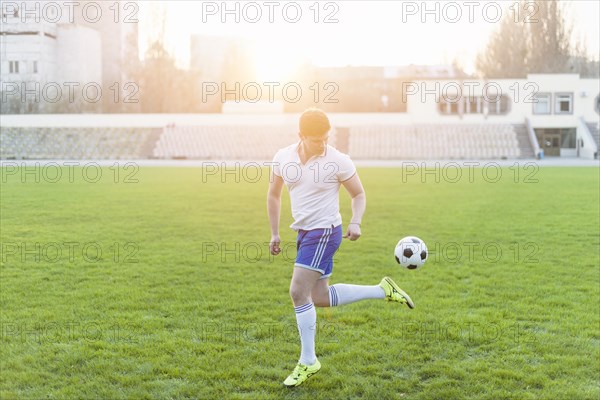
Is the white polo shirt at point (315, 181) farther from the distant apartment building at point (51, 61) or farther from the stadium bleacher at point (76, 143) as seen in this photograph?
the distant apartment building at point (51, 61)

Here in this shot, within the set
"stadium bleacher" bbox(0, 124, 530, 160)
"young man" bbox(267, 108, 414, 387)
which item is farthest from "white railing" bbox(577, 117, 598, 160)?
"young man" bbox(267, 108, 414, 387)

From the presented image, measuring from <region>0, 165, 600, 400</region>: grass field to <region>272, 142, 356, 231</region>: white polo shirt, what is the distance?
3.82 feet

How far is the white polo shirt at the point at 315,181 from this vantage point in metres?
4.64

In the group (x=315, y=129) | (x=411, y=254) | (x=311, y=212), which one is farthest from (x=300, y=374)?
(x=411, y=254)

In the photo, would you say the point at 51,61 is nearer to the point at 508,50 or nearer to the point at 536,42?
the point at 508,50

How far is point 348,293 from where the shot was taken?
5.20 m

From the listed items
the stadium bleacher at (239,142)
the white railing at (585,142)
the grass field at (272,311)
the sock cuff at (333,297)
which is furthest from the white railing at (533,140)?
the sock cuff at (333,297)

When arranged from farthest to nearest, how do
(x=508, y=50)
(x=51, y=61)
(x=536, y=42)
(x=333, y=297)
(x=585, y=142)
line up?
(x=51, y=61) < (x=508, y=50) < (x=536, y=42) < (x=585, y=142) < (x=333, y=297)

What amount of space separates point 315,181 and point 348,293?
1.08m

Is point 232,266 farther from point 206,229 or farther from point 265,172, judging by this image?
point 265,172

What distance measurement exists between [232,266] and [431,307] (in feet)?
10.2

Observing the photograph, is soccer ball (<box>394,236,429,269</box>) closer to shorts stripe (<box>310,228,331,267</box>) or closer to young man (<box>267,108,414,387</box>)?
young man (<box>267,108,414,387</box>)

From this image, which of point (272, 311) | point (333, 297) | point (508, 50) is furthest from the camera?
point (508, 50)

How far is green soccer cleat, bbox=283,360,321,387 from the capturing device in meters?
4.56
